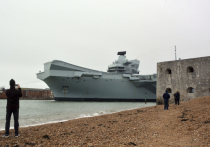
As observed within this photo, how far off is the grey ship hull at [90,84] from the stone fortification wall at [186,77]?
16054 mm

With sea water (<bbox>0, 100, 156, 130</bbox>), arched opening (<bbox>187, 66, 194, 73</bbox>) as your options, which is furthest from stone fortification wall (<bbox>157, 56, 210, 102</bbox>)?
sea water (<bbox>0, 100, 156, 130</bbox>)

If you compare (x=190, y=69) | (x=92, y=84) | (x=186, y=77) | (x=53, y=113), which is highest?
(x=190, y=69)

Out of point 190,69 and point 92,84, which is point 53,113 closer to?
point 190,69

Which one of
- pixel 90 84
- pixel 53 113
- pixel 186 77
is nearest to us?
pixel 186 77

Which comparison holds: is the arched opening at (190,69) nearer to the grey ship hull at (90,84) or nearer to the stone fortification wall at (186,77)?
the stone fortification wall at (186,77)

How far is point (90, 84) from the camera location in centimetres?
3491

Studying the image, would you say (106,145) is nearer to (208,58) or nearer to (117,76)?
(208,58)

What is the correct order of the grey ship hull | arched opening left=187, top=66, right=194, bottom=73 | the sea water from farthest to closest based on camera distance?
1. the grey ship hull
2. arched opening left=187, top=66, right=194, bottom=73
3. the sea water

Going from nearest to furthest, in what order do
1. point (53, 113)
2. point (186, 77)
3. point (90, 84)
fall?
point (186, 77), point (53, 113), point (90, 84)

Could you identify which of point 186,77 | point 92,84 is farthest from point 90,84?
point 186,77

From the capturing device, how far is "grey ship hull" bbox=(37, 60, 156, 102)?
32.8m

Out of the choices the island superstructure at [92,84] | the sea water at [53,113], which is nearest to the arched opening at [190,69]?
the sea water at [53,113]

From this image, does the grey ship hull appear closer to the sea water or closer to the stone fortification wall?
the sea water

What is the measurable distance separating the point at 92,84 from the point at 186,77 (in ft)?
68.3
